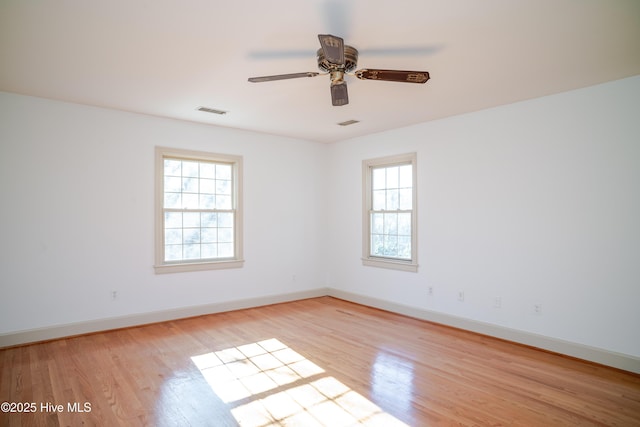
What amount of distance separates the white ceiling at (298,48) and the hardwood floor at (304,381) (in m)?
2.70

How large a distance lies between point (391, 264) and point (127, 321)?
3.64m

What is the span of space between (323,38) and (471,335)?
379 centimetres

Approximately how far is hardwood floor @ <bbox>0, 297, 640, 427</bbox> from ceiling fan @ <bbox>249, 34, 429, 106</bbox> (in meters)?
2.38

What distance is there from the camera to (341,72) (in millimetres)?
2822

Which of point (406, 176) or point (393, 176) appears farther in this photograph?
point (393, 176)

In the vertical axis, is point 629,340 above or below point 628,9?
below

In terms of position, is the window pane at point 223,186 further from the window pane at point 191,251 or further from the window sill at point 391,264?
the window sill at point 391,264

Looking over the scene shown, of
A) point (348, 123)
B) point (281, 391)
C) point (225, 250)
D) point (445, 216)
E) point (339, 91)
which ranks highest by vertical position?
point (348, 123)

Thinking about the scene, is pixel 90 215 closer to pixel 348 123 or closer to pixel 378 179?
pixel 348 123

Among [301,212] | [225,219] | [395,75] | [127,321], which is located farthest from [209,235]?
[395,75]

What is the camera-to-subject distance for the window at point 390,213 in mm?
5383

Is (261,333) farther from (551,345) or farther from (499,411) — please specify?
(551,345)

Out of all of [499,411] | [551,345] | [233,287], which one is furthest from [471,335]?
[233,287]

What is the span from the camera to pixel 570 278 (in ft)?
12.5
